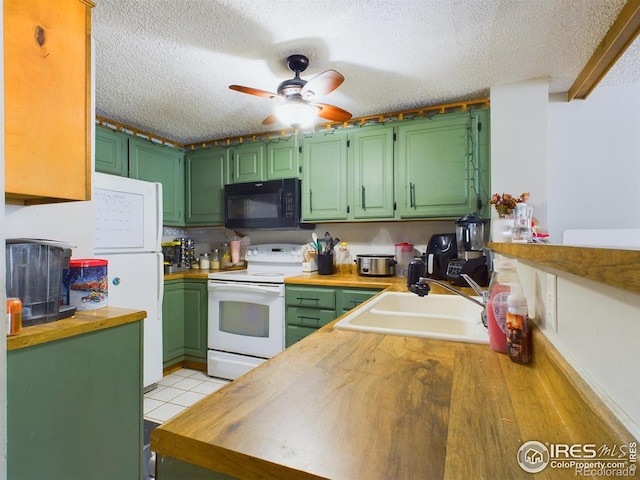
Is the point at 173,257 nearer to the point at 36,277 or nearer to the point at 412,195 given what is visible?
the point at 36,277

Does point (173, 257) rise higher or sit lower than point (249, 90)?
lower

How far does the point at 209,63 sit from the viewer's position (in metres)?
1.92

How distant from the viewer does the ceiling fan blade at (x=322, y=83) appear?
161 cm

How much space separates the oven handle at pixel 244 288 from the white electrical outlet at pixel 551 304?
2004 millimetres

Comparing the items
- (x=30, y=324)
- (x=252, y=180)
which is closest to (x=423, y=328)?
(x=30, y=324)

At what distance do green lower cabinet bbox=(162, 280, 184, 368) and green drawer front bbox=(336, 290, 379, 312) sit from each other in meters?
1.50

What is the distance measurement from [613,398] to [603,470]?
10cm

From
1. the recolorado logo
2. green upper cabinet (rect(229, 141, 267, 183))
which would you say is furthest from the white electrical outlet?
green upper cabinet (rect(229, 141, 267, 183))

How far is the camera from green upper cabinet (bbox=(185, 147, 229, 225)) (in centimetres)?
330

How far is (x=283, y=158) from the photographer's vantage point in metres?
3.02

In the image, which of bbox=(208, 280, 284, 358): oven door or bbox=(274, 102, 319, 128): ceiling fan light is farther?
bbox=(208, 280, 284, 358): oven door

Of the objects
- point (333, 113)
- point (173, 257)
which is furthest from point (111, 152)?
point (333, 113)

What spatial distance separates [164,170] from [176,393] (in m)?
2.01

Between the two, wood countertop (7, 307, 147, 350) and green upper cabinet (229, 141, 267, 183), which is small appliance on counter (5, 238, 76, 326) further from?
green upper cabinet (229, 141, 267, 183)
